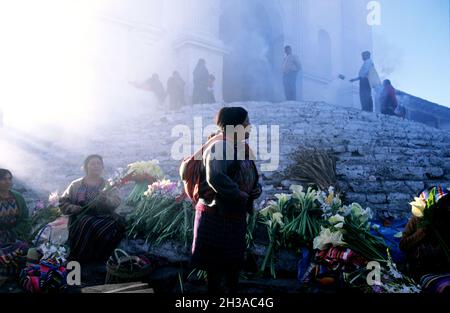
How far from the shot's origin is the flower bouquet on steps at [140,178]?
4.35 metres

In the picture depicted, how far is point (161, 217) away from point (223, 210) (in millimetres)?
1475

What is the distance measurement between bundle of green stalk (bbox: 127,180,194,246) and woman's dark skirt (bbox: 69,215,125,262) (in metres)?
0.21

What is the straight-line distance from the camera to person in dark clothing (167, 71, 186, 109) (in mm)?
13141

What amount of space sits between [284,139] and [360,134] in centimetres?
174

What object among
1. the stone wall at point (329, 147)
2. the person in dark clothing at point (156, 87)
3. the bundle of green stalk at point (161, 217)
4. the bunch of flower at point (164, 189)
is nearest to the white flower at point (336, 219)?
the bundle of green stalk at point (161, 217)

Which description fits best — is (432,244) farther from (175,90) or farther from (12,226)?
(175,90)

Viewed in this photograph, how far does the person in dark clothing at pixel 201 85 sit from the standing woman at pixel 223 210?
36.2 feet

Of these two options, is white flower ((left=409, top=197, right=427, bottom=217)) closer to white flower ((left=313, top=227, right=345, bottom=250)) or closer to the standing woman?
white flower ((left=313, top=227, right=345, bottom=250))

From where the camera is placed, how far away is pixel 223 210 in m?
2.44

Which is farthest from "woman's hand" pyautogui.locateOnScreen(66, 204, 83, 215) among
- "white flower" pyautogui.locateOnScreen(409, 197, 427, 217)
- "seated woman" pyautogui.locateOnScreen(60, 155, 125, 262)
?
"white flower" pyautogui.locateOnScreen(409, 197, 427, 217)

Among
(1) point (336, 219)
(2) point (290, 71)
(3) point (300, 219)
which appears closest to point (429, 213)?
(1) point (336, 219)

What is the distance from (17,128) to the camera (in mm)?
9820
